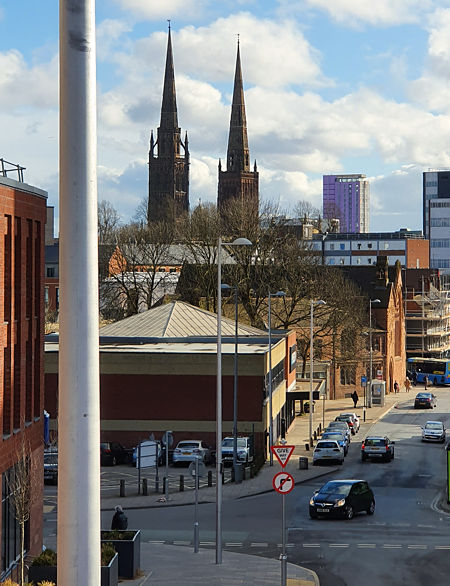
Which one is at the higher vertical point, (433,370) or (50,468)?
(50,468)

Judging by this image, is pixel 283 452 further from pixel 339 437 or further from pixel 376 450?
pixel 339 437

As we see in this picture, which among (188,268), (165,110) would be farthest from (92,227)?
(165,110)

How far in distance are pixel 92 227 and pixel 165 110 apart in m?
186

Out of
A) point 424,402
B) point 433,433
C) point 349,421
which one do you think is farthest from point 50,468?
point 424,402

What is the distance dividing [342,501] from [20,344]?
16.5 meters

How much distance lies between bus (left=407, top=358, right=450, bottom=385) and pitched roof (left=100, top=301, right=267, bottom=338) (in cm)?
4732

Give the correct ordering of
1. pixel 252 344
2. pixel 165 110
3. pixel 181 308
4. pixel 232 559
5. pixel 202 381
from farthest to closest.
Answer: pixel 165 110 < pixel 181 308 < pixel 252 344 < pixel 202 381 < pixel 232 559

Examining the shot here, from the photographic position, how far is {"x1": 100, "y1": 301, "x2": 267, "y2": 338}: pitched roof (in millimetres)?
66125

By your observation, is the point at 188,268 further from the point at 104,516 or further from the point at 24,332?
the point at 24,332

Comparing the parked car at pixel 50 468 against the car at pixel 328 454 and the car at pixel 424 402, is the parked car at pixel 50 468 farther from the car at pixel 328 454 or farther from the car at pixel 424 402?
the car at pixel 424 402

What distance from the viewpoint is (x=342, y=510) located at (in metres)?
36.0

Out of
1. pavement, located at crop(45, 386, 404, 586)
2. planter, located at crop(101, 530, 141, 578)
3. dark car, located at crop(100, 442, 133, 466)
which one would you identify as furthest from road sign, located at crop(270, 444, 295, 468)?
dark car, located at crop(100, 442, 133, 466)

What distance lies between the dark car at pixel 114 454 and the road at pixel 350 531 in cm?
1032

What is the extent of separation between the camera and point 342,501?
1419 inches
